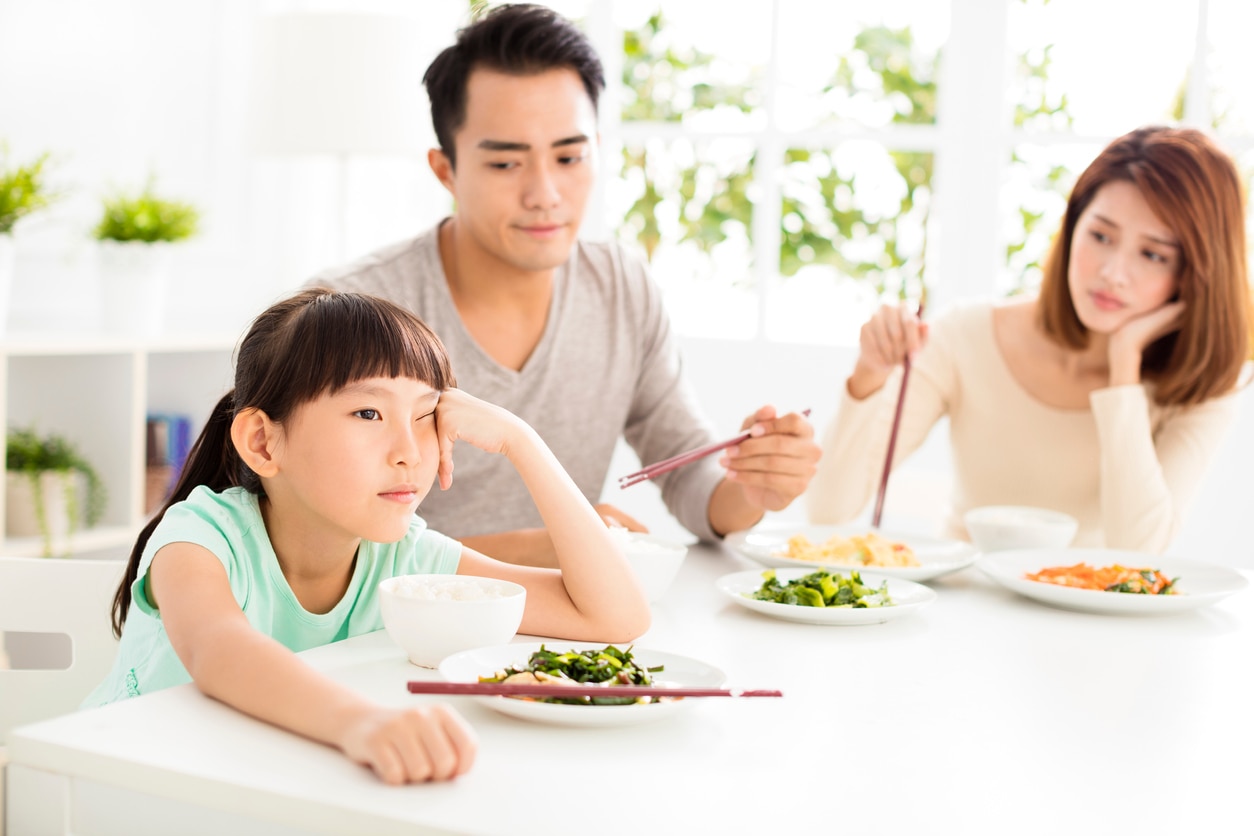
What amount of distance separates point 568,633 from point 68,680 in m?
0.64

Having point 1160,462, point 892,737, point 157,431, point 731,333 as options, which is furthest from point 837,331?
point 892,737

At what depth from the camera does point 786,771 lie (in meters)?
0.88

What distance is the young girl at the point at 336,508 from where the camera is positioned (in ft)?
3.88

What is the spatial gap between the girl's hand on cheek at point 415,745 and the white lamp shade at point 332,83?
8.80 ft

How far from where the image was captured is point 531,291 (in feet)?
6.84

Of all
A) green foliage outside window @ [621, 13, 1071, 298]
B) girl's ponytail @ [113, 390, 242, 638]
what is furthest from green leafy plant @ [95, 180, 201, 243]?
girl's ponytail @ [113, 390, 242, 638]

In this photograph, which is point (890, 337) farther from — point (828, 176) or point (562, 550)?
point (828, 176)

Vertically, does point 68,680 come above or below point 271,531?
below

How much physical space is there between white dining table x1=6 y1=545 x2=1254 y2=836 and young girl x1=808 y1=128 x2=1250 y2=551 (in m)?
0.99

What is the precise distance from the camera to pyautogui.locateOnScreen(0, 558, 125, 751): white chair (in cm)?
139

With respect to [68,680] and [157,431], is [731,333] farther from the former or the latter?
[68,680]

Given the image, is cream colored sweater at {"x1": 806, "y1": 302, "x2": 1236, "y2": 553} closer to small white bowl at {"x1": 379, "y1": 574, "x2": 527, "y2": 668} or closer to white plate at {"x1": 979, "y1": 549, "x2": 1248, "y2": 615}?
white plate at {"x1": 979, "y1": 549, "x2": 1248, "y2": 615}

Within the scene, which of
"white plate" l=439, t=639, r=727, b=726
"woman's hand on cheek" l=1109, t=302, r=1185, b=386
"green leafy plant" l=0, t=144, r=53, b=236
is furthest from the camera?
"green leafy plant" l=0, t=144, r=53, b=236

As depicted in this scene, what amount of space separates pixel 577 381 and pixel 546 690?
1.20m
